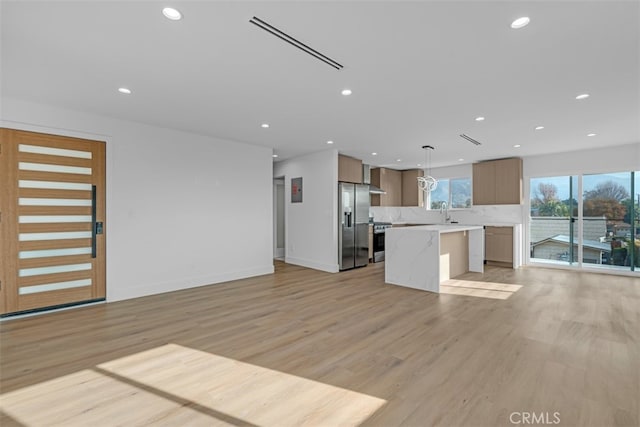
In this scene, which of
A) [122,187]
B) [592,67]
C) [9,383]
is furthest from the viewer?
[122,187]

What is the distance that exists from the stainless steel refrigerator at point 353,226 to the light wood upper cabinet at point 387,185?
5.42 ft

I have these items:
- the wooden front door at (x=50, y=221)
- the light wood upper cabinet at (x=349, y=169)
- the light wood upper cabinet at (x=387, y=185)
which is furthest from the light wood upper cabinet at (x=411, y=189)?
the wooden front door at (x=50, y=221)

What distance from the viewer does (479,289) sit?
468 cm

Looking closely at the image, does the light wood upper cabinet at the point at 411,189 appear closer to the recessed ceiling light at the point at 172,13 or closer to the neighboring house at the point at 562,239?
the neighboring house at the point at 562,239

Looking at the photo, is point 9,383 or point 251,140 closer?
point 9,383

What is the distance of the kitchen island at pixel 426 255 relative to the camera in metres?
4.55

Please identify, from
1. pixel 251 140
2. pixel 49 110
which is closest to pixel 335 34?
pixel 251 140

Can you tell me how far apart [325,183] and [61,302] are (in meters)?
4.73

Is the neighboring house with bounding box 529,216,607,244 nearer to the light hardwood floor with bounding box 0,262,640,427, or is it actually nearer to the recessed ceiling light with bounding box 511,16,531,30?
the light hardwood floor with bounding box 0,262,640,427

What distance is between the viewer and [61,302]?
373 centimetres

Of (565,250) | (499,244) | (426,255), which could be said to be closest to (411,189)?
(499,244)

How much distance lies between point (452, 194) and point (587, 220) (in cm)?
298

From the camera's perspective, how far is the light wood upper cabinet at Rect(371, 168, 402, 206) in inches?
331

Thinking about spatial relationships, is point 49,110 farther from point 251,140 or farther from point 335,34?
point 335,34
